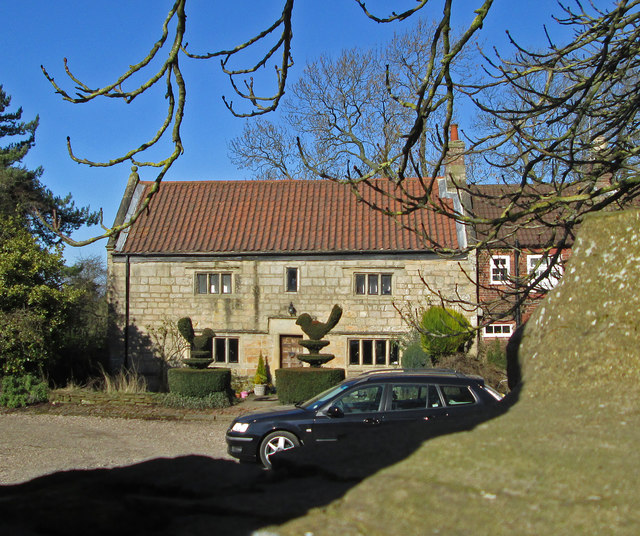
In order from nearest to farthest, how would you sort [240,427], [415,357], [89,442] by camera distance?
[240,427] → [89,442] → [415,357]

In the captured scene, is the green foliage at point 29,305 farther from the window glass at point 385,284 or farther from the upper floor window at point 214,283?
the window glass at point 385,284

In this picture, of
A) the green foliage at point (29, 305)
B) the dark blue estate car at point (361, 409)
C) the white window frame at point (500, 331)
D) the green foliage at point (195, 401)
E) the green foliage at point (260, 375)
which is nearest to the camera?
the dark blue estate car at point (361, 409)

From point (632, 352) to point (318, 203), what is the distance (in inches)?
846

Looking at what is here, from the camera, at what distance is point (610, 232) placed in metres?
3.43

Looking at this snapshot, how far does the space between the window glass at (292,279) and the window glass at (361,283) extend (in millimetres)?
2036

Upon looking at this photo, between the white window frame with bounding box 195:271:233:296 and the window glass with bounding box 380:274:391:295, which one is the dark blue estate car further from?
the white window frame with bounding box 195:271:233:296

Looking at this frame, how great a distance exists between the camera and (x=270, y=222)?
23.5m

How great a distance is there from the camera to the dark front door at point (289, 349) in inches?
869

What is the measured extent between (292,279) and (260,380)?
139 inches

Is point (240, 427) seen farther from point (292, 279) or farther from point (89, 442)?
point (292, 279)

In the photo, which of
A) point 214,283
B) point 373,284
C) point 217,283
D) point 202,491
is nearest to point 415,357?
point 373,284

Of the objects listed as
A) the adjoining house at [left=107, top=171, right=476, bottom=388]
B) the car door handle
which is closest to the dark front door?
the adjoining house at [left=107, top=171, right=476, bottom=388]

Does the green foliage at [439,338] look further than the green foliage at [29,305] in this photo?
Yes

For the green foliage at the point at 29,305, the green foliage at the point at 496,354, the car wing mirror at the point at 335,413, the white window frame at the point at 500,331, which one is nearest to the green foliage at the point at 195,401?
the green foliage at the point at 29,305
